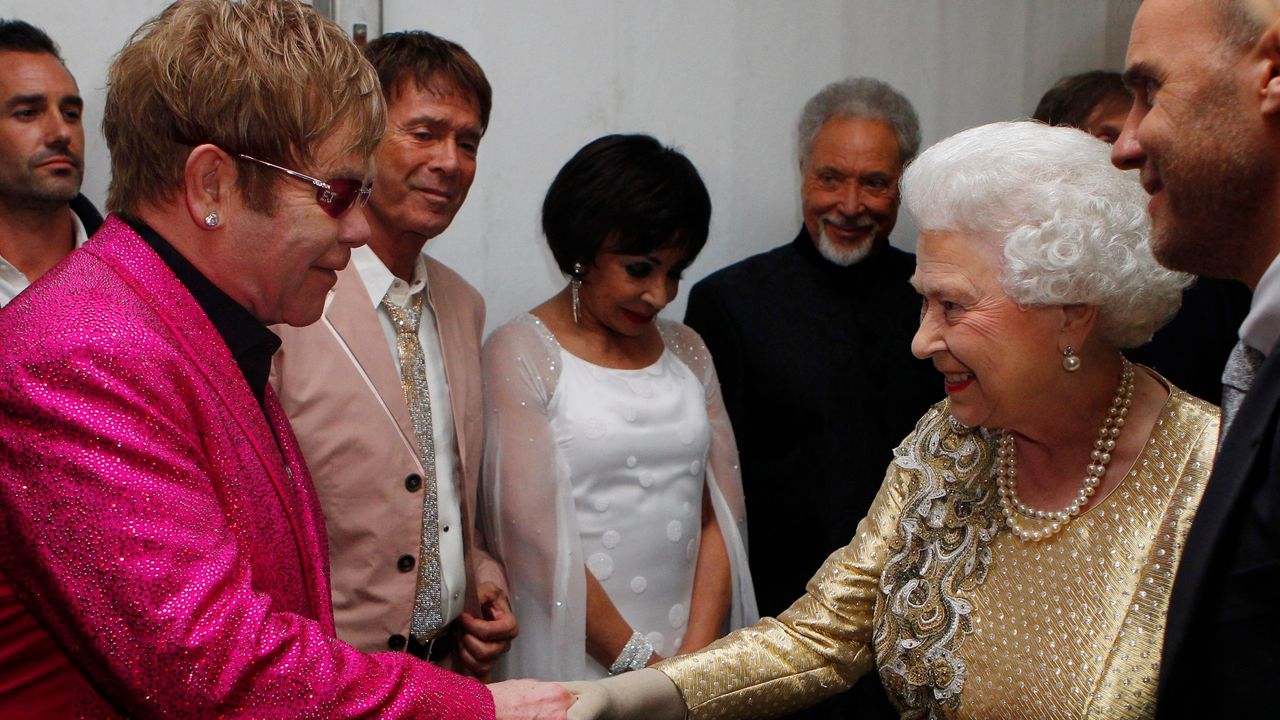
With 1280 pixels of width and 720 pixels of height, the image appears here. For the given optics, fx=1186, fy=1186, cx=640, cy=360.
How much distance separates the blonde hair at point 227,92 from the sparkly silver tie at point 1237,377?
45.3 inches

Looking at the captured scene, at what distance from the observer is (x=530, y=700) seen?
1.67m

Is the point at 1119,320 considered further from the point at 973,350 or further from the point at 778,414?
the point at 778,414

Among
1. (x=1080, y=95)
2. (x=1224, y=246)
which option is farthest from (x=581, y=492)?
(x=1080, y=95)

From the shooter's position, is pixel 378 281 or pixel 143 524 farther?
pixel 378 281

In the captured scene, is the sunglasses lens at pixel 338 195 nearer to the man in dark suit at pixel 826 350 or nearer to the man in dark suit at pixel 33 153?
the man in dark suit at pixel 33 153

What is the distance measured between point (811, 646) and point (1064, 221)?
2.55 feet

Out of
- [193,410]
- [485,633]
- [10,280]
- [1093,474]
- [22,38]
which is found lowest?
[485,633]

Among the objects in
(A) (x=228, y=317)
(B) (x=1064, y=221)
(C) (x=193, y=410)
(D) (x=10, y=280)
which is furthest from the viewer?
(D) (x=10, y=280)

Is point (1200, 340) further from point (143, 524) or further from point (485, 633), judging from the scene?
point (143, 524)

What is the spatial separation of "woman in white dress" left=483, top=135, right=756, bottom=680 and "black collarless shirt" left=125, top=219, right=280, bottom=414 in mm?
938

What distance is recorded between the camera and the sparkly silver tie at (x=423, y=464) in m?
2.24

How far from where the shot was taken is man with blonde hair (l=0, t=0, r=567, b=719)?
3.91 feet

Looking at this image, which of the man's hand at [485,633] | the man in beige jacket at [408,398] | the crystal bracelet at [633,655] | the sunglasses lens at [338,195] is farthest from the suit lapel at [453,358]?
the sunglasses lens at [338,195]

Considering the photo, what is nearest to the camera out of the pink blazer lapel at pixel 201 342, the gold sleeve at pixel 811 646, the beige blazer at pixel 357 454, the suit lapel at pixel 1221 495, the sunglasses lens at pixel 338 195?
the suit lapel at pixel 1221 495
